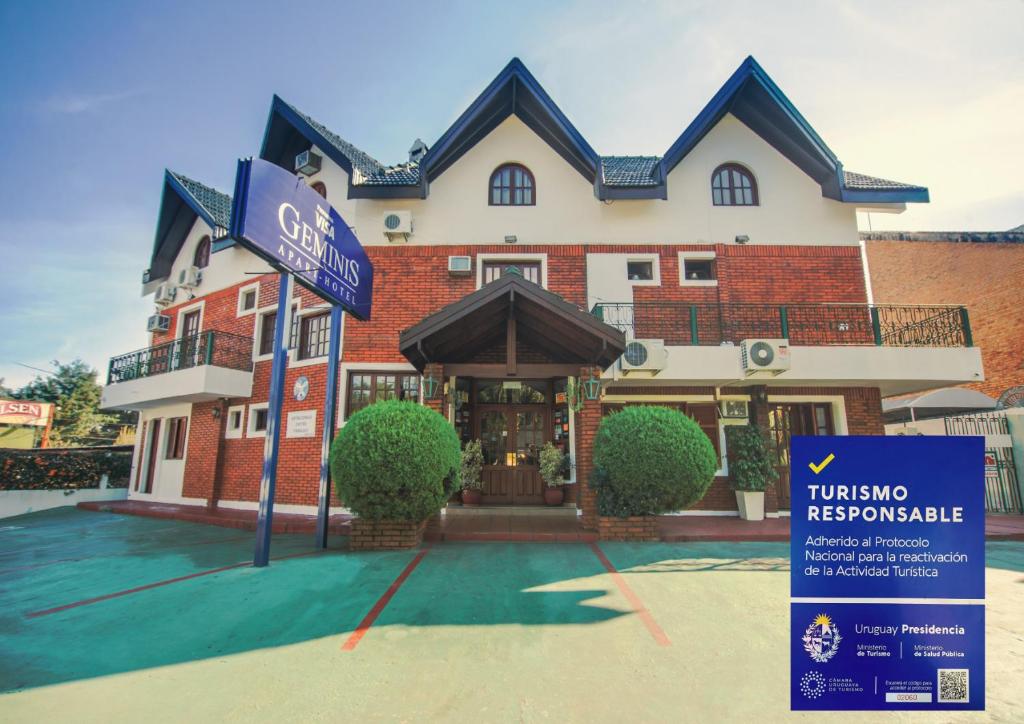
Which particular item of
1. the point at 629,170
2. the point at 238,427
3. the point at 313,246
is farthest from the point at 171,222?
the point at 629,170

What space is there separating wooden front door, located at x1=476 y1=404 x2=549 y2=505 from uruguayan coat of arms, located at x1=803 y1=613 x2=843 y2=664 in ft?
25.7

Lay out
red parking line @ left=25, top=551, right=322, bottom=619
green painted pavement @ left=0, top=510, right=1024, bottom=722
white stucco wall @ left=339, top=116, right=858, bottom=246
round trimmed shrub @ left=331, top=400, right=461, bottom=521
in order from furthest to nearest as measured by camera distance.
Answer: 1. white stucco wall @ left=339, top=116, right=858, bottom=246
2. round trimmed shrub @ left=331, top=400, right=461, bottom=521
3. red parking line @ left=25, top=551, right=322, bottom=619
4. green painted pavement @ left=0, top=510, right=1024, bottom=722

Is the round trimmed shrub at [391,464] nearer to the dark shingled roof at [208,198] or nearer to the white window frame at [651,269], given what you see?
the white window frame at [651,269]

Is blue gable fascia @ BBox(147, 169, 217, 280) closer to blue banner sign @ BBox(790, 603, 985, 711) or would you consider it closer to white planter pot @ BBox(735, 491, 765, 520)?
white planter pot @ BBox(735, 491, 765, 520)

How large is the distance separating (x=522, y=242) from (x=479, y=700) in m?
9.33

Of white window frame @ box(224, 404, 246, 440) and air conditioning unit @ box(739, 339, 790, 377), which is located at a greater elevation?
air conditioning unit @ box(739, 339, 790, 377)

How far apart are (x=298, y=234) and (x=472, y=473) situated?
5603 mm

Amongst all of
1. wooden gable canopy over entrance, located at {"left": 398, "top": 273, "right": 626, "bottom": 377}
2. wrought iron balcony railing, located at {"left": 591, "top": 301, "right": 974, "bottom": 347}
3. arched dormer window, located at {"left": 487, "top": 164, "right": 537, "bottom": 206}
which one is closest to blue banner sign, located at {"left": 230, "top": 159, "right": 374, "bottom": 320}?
wooden gable canopy over entrance, located at {"left": 398, "top": 273, "right": 626, "bottom": 377}

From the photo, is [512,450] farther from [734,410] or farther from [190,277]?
[190,277]

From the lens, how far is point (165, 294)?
14367mm

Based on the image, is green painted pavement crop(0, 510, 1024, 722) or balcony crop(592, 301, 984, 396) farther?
balcony crop(592, 301, 984, 396)

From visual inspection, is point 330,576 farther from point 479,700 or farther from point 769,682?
point 769,682


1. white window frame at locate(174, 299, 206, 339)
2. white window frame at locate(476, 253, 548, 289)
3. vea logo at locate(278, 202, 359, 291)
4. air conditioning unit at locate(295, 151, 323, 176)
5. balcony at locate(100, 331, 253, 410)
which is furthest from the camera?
white window frame at locate(174, 299, 206, 339)

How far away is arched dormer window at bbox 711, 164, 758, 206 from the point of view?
11086 millimetres
